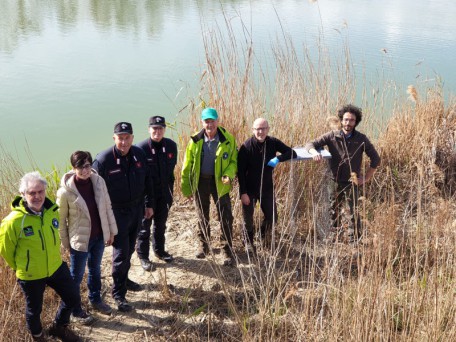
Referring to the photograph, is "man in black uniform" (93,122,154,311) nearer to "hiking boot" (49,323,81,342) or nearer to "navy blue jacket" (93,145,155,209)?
"navy blue jacket" (93,145,155,209)

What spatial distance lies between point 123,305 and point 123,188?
78cm

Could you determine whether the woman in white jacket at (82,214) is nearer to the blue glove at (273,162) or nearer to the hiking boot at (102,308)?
the hiking boot at (102,308)

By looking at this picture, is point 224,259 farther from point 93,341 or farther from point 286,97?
point 286,97

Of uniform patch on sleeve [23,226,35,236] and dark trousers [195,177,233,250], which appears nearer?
uniform patch on sleeve [23,226,35,236]

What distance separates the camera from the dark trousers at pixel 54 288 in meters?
2.61

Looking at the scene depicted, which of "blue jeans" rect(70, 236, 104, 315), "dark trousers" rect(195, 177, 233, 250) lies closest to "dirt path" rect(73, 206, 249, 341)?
"blue jeans" rect(70, 236, 104, 315)

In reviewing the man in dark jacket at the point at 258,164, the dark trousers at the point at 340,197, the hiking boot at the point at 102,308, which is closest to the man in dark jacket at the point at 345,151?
the dark trousers at the point at 340,197

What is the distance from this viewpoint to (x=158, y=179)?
11.7ft

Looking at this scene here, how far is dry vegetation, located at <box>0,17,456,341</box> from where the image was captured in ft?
7.42

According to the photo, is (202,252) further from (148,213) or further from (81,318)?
(81,318)

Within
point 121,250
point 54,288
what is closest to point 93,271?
point 121,250

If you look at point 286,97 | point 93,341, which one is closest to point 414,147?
point 286,97

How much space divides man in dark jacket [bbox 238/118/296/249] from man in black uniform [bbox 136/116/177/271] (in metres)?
0.55

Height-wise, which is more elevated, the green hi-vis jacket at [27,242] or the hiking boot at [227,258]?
the green hi-vis jacket at [27,242]
